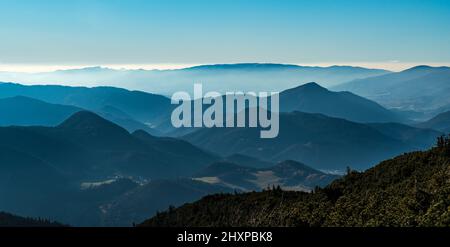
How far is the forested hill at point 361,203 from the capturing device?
4053 centimetres

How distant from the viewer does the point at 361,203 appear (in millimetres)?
54969

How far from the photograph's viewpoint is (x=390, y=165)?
9306 centimetres

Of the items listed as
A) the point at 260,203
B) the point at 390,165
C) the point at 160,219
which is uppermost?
the point at 390,165

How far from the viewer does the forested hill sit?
40534 millimetres
